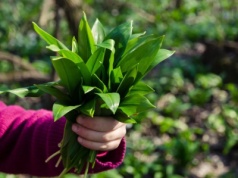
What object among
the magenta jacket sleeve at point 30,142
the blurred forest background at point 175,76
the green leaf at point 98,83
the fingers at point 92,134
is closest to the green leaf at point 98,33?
the green leaf at point 98,83

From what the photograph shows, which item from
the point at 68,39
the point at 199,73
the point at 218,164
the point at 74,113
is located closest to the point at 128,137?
the point at 218,164

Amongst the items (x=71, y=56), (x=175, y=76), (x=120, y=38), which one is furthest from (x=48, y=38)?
(x=175, y=76)

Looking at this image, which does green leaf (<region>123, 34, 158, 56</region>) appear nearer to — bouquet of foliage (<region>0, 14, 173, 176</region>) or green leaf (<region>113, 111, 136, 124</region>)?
bouquet of foliage (<region>0, 14, 173, 176</region>)

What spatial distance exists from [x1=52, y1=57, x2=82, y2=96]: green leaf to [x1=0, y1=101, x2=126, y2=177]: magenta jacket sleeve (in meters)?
0.35

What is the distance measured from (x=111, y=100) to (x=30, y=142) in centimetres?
62

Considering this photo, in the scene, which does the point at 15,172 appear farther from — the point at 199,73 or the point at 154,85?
the point at 199,73

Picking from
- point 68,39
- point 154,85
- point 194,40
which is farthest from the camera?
point 194,40

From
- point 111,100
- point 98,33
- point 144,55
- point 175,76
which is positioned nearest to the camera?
point 111,100

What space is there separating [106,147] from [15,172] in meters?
0.52

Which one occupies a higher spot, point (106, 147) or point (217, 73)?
point (106, 147)

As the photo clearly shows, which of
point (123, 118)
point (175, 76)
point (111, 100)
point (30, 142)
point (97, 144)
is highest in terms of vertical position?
point (111, 100)

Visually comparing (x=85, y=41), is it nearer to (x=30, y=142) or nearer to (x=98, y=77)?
(x=98, y=77)

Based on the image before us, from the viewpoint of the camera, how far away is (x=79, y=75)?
135cm

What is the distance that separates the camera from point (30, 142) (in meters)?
1.75
